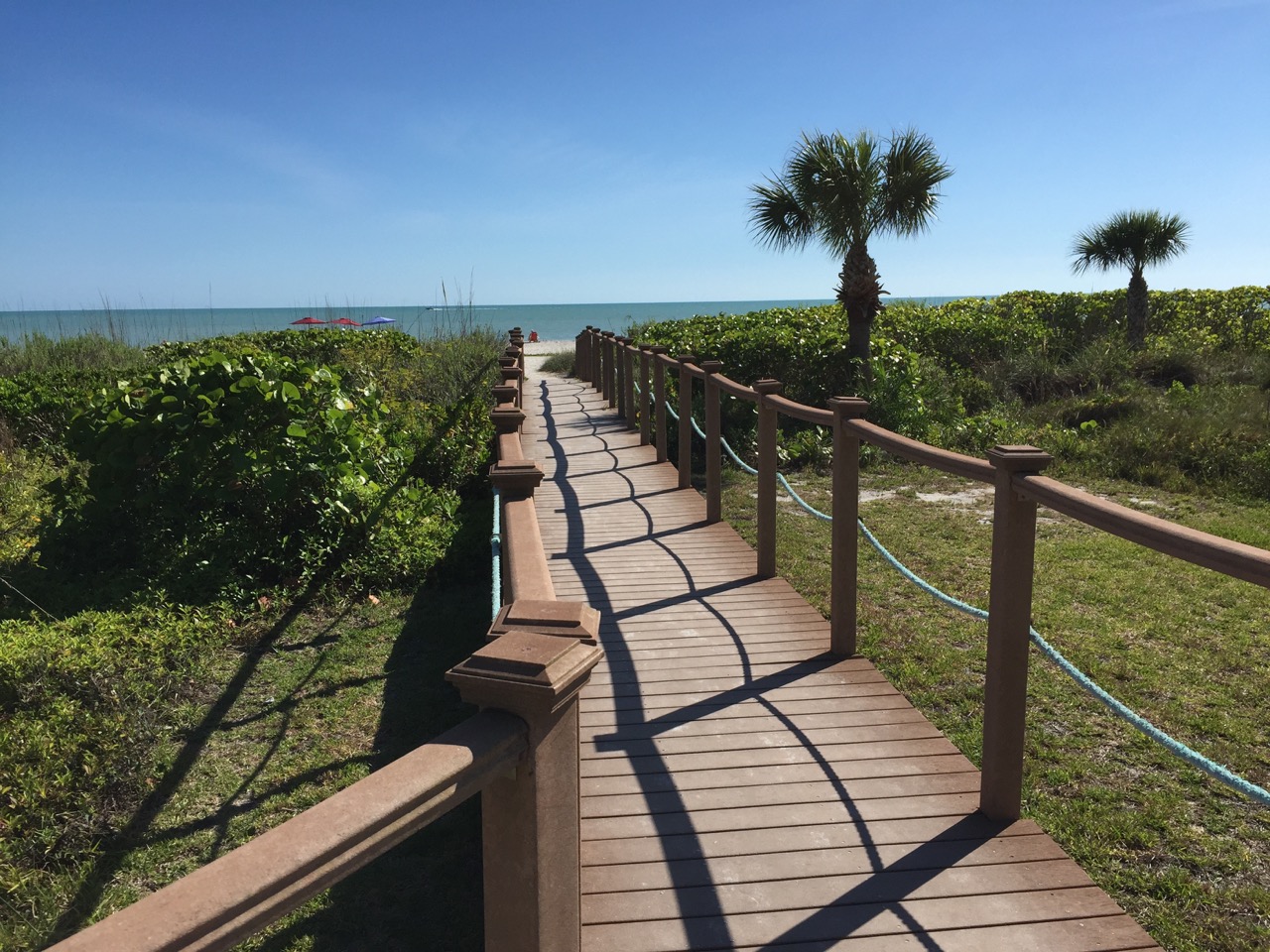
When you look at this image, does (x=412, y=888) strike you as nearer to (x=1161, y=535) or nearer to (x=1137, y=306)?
(x=1161, y=535)

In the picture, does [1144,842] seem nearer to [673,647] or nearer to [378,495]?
[673,647]

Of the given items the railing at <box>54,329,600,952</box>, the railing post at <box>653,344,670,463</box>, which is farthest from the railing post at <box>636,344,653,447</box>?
the railing at <box>54,329,600,952</box>

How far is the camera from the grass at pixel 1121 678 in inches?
128

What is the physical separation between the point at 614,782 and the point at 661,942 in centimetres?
91

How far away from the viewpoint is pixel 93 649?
4.75m

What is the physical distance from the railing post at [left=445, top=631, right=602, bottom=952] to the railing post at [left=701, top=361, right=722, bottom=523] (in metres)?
5.90

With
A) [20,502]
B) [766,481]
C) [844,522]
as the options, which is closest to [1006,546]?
[844,522]

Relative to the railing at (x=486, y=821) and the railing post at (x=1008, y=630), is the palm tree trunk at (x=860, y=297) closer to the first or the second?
the railing post at (x=1008, y=630)

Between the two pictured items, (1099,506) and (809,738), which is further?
(809,738)

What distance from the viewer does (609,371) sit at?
54.9ft

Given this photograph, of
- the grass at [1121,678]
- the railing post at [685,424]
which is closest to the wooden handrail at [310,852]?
the grass at [1121,678]

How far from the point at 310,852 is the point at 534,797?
1.65 ft

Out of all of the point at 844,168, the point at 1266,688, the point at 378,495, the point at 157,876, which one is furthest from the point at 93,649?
the point at 844,168

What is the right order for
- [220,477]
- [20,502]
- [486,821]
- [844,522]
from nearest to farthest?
[486,821]
[844,522]
[220,477]
[20,502]
